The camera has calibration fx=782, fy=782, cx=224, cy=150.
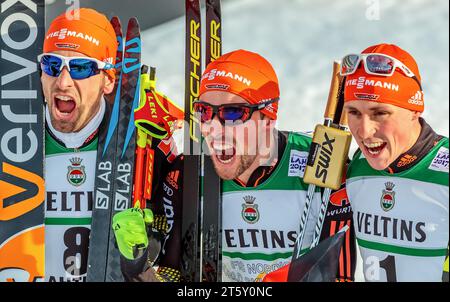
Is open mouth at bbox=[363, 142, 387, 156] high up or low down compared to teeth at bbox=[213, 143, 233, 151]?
down

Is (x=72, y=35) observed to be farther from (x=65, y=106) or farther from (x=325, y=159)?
(x=325, y=159)

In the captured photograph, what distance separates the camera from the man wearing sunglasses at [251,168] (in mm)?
4020

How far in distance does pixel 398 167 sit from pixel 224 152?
923 mm

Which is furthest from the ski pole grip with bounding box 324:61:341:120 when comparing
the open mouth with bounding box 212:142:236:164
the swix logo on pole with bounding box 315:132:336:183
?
the open mouth with bounding box 212:142:236:164

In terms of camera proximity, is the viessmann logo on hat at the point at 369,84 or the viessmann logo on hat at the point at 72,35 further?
the viessmann logo on hat at the point at 72,35

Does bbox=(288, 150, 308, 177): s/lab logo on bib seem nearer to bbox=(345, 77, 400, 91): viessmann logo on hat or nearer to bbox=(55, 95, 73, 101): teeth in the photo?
bbox=(345, 77, 400, 91): viessmann logo on hat

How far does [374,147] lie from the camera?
372 cm

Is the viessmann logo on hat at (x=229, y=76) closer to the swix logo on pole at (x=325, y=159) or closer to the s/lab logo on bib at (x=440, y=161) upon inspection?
the swix logo on pole at (x=325, y=159)

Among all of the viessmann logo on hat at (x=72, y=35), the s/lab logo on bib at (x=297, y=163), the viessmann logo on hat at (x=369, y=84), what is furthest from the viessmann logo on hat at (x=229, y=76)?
the viessmann logo on hat at (x=72, y=35)

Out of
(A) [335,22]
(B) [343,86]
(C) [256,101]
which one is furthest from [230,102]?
(A) [335,22]

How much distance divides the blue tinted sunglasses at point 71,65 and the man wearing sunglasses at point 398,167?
135cm

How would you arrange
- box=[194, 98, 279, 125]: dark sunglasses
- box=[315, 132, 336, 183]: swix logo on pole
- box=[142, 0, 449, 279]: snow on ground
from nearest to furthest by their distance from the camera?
box=[315, 132, 336, 183]: swix logo on pole < box=[194, 98, 279, 125]: dark sunglasses < box=[142, 0, 449, 279]: snow on ground

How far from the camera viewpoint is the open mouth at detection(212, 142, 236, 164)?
13.4 ft

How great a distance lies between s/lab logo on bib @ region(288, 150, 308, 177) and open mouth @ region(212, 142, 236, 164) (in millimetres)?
307
